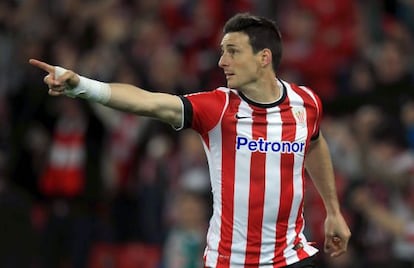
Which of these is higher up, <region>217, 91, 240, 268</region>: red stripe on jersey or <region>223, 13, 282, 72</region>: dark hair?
<region>223, 13, 282, 72</region>: dark hair

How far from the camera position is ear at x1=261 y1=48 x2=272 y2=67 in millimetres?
7484

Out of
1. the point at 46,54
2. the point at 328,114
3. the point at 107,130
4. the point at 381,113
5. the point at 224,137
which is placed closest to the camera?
the point at 224,137

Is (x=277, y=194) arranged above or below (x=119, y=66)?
below

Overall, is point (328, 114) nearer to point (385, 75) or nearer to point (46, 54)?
point (385, 75)

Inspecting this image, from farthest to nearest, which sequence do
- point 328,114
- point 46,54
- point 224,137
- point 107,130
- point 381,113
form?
1. point 46,54
2. point 107,130
3. point 328,114
4. point 381,113
5. point 224,137

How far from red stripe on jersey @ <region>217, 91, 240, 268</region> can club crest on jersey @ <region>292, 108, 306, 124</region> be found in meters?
0.34

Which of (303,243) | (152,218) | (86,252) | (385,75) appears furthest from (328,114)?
(303,243)

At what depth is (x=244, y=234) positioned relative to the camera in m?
7.42

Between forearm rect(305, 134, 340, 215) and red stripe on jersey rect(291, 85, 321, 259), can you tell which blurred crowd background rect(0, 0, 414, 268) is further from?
red stripe on jersey rect(291, 85, 321, 259)

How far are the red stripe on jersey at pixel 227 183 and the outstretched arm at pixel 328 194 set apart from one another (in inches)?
24.8

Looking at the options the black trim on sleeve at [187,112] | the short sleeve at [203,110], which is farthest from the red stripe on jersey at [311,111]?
the black trim on sleeve at [187,112]

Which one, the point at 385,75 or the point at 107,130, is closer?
the point at 385,75

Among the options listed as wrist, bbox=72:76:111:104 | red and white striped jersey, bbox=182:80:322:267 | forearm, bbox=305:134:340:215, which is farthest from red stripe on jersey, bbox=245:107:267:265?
wrist, bbox=72:76:111:104

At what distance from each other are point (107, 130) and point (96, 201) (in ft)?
2.21
